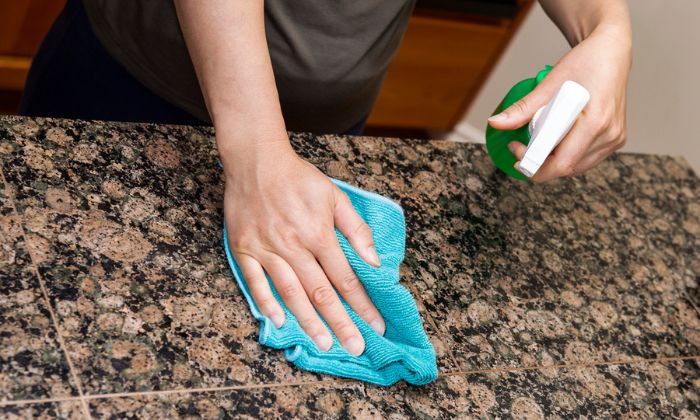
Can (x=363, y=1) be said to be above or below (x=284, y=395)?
above

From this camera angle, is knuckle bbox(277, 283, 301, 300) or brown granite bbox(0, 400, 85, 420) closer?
brown granite bbox(0, 400, 85, 420)

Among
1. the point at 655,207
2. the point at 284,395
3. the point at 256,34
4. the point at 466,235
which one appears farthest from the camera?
the point at 655,207

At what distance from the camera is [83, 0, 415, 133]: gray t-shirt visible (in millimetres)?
1015

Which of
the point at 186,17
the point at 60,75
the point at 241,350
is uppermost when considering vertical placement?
the point at 186,17

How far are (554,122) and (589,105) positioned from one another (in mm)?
135

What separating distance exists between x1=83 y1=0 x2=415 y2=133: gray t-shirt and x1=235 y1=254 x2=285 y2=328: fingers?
33 cm

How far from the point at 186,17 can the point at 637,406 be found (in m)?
0.63

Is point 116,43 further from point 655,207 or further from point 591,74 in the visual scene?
point 655,207

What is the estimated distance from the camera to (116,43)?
1.05 metres

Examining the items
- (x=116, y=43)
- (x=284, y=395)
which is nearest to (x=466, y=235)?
(x=284, y=395)

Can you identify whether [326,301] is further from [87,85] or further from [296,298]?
[87,85]

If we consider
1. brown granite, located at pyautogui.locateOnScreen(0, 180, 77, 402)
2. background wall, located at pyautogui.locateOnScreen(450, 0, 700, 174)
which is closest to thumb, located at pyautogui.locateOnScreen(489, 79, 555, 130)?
brown granite, located at pyautogui.locateOnScreen(0, 180, 77, 402)

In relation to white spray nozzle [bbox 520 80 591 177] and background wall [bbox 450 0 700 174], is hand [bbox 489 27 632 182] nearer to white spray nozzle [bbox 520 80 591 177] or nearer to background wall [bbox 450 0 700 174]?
white spray nozzle [bbox 520 80 591 177]

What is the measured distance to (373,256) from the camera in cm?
83
